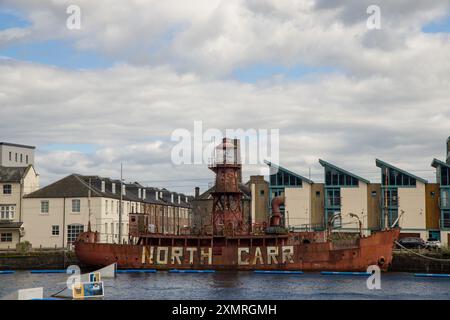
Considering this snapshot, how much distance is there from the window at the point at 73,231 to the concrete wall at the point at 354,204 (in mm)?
31916

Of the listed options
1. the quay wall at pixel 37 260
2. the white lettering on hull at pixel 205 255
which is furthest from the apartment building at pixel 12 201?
the white lettering on hull at pixel 205 255

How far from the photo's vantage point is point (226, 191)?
2591 inches

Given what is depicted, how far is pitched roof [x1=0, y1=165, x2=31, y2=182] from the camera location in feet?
258

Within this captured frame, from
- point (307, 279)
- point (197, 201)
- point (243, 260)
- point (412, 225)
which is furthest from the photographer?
point (197, 201)

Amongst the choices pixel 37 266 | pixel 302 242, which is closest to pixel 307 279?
pixel 302 242

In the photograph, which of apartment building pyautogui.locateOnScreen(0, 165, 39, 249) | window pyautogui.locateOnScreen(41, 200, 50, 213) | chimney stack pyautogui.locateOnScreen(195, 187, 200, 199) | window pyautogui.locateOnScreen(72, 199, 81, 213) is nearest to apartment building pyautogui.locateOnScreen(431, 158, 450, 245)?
window pyautogui.locateOnScreen(72, 199, 81, 213)

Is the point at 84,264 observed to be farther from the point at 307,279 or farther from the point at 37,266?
the point at 307,279

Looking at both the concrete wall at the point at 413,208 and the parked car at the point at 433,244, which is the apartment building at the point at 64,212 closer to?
the concrete wall at the point at 413,208

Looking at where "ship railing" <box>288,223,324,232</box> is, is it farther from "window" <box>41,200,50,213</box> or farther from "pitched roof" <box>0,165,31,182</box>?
"pitched roof" <box>0,165,31,182</box>

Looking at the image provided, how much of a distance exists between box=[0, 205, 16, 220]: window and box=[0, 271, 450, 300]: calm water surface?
20229 millimetres

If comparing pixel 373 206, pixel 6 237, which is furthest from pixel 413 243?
pixel 6 237

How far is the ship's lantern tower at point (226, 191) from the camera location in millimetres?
65812
